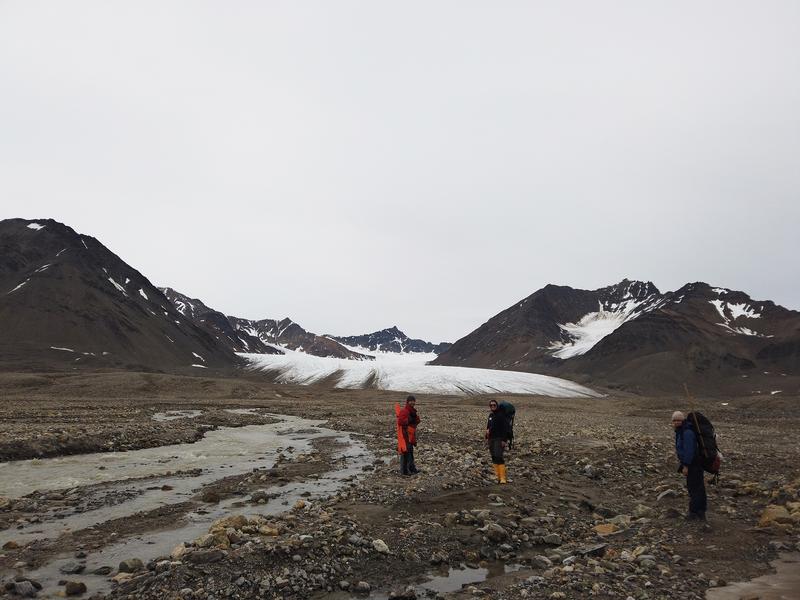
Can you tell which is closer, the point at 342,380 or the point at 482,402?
the point at 482,402

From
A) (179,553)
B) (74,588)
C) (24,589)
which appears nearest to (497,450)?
(179,553)

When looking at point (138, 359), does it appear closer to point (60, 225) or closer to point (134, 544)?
point (60, 225)

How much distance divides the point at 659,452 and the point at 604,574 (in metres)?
15.3

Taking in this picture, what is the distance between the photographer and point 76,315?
490ft

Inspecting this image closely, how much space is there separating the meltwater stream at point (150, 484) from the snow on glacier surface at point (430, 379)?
308ft

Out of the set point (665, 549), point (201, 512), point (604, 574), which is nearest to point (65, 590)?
point (201, 512)

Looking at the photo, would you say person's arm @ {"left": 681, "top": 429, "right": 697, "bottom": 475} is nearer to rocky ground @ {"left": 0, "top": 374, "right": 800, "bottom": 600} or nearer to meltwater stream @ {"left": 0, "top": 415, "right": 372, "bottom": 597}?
rocky ground @ {"left": 0, "top": 374, "right": 800, "bottom": 600}

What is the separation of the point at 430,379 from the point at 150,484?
113777 millimetres

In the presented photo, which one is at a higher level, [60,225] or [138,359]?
[60,225]

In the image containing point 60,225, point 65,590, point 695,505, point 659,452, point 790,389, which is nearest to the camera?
point 65,590

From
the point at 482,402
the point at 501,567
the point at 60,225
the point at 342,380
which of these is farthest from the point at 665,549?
the point at 60,225

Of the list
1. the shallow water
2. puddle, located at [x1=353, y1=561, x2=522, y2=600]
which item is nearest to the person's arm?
puddle, located at [x1=353, y1=561, x2=522, y2=600]

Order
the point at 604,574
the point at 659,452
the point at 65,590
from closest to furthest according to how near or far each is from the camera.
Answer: the point at 65,590, the point at 604,574, the point at 659,452

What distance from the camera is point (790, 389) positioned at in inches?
5182
